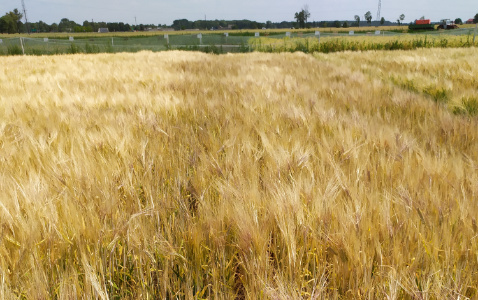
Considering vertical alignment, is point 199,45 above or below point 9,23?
below

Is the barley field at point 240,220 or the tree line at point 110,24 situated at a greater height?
the tree line at point 110,24

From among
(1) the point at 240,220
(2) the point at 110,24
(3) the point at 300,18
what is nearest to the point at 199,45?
(1) the point at 240,220

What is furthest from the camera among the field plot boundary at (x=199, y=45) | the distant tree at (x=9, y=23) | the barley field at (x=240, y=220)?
the distant tree at (x=9, y=23)

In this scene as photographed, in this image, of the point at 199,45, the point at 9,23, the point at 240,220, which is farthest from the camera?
the point at 9,23

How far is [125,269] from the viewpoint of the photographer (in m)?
0.64

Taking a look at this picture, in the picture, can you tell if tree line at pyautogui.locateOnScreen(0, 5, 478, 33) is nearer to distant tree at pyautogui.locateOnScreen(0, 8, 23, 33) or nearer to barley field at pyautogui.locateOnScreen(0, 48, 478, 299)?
distant tree at pyautogui.locateOnScreen(0, 8, 23, 33)

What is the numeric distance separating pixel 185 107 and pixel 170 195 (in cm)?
140

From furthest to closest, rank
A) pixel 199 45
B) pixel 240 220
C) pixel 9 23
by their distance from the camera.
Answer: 1. pixel 9 23
2. pixel 199 45
3. pixel 240 220

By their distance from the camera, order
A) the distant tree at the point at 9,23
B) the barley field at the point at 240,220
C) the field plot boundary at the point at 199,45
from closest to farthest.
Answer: the barley field at the point at 240,220 → the field plot boundary at the point at 199,45 → the distant tree at the point at 9,23

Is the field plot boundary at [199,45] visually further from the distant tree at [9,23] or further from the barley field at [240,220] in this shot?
the distant tree at [9,23]

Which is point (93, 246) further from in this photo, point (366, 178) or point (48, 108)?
point (48, 108)

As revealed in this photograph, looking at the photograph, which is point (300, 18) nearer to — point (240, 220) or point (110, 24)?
point (110, 24)

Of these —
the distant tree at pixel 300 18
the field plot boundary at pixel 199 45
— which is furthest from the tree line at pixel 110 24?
the field plot boundary at pixel 199 45

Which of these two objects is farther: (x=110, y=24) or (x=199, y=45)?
(x=110, y=24)
